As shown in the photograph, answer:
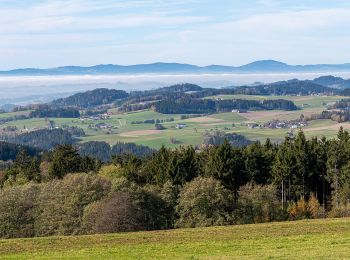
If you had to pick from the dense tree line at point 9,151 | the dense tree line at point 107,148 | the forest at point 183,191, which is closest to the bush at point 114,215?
the forest at point 183,191

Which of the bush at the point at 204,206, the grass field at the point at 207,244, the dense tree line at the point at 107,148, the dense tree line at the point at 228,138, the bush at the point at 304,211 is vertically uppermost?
the grass field at the point at 207,244

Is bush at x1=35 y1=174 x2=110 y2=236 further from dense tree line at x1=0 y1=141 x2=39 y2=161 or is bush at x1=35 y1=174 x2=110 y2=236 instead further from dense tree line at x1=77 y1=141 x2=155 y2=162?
dense tree line at x1=77 y1=141 x2=155 y2=162

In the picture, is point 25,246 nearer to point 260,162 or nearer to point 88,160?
point 260,162

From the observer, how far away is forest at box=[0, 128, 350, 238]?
4706 centimetres

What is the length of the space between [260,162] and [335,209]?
494 inches

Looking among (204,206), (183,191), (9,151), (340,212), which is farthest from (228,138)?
(204,206)

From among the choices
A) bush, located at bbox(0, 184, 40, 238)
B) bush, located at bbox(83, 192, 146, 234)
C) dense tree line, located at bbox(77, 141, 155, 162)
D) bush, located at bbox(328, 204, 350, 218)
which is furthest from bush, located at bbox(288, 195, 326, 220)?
dense tree line, located at bbox(77, 141, 155, 162)

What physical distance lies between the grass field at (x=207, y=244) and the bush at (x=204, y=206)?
40.6 feet

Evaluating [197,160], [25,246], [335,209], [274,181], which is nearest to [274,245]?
[25,246]

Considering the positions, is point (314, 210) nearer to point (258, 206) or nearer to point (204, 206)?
point (258, 206)

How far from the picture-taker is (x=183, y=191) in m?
51.2

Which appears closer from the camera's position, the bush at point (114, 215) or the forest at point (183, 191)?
the bush at point (114, 215)

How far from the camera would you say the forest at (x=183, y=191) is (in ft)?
154

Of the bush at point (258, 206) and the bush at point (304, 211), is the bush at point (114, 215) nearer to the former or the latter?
the bush at point (258, 206)
